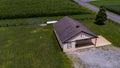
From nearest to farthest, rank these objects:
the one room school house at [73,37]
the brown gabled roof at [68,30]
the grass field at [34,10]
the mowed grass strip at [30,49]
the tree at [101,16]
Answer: the mowed grass strip at [30,49]
the one room school house at [73,37]
the brown gabled roof at [68,30]
the tree at [101,16]
the grass field at [34,10]

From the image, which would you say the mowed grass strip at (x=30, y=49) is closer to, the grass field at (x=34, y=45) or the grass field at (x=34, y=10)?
the grass field at (x=34, y=45)

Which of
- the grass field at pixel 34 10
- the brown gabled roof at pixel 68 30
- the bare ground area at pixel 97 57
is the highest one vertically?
the brown gabled roof at pixel 68 30

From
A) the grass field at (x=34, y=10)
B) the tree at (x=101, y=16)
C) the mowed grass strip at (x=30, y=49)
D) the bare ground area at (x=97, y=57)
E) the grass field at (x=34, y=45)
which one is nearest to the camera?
the bare ground area at (x=97, y=57)

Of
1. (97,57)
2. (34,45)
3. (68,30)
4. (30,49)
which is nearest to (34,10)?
(34,45)

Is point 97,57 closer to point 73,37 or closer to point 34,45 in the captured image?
point 73,37

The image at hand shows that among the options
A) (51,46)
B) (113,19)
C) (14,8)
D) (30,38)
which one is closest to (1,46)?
(30,38)

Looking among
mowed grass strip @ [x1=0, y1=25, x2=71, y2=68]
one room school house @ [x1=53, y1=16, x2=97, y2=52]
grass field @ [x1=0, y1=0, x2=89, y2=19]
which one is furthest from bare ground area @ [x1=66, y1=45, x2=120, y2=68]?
grass field @ [x1=0, y1=0, x2=89, y2=19]

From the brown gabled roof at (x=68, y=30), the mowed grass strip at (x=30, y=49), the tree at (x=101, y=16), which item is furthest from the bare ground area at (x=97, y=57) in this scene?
the tree at (x=101, y=16)
